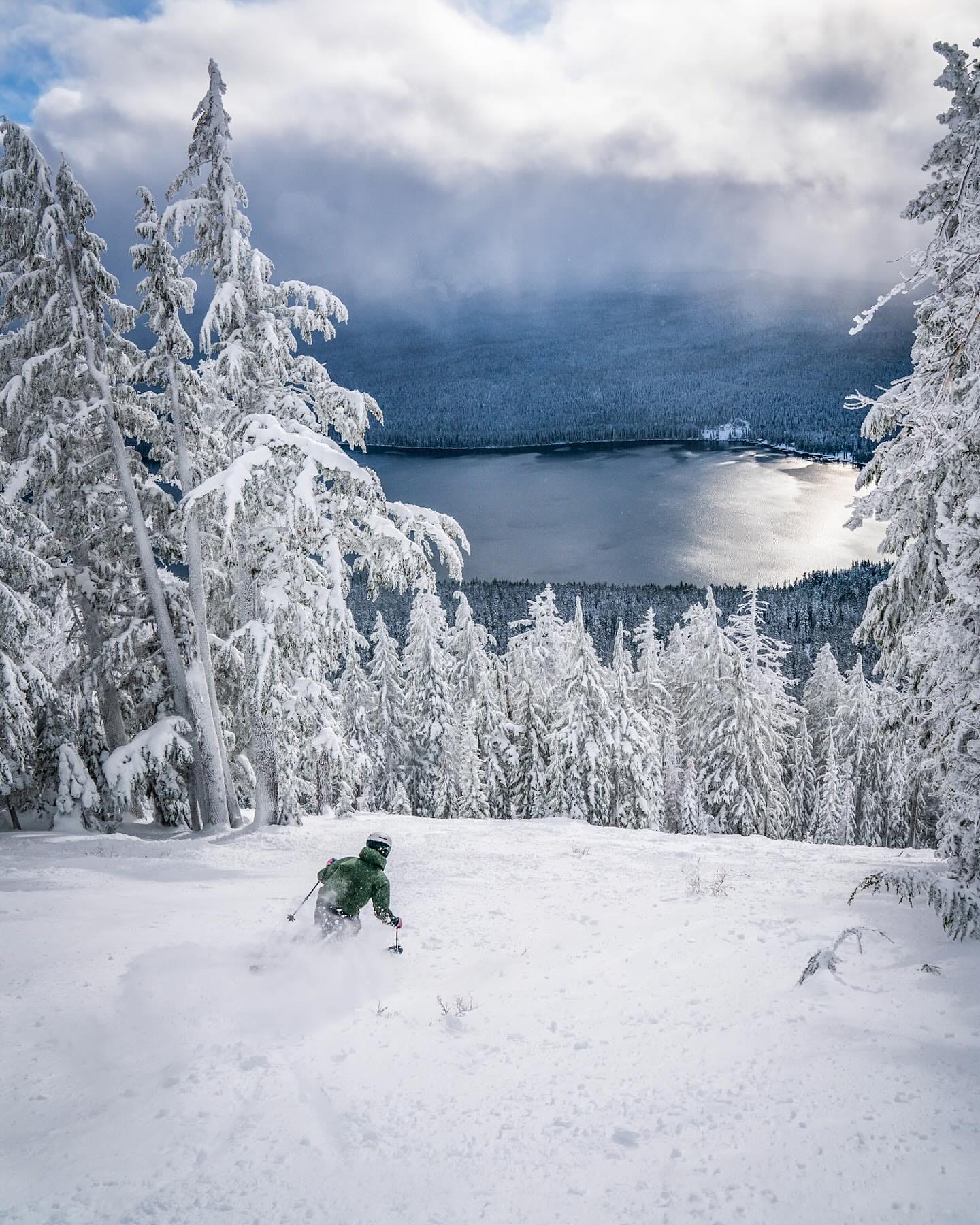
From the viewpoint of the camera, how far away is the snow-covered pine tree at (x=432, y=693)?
3553 centimetres

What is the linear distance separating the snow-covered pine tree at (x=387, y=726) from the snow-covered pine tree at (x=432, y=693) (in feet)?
6.16

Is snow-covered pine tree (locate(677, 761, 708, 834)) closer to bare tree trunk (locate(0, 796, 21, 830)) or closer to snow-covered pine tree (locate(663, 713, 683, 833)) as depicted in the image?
snow-covered pine tree (locate(663, 713, 683, 833))

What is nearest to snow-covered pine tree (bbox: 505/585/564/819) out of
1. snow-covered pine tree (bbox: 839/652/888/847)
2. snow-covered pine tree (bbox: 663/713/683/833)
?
snow-covered pine tree (bbox: 663/713/683/833)

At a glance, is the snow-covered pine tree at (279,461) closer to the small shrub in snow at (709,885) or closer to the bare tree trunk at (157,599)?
the bare tree trunk at (157,599)

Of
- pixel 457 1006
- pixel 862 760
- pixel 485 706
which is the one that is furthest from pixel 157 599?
pixel 862 760

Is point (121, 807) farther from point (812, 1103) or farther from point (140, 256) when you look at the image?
point (812, 1103)

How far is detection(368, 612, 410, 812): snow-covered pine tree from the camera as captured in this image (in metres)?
38.4

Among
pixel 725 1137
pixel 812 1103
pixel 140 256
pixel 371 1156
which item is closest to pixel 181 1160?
pixel 371 1156

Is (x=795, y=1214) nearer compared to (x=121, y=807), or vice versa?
(x=795, y=1214)

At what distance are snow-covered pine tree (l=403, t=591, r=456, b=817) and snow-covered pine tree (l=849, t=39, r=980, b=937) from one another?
26.9 metres

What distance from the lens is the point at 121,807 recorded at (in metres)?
14.8

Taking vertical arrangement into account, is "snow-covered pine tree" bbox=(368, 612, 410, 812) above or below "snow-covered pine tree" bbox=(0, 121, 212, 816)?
below

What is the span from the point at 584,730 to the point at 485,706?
730cm

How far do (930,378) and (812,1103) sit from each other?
293 inches
